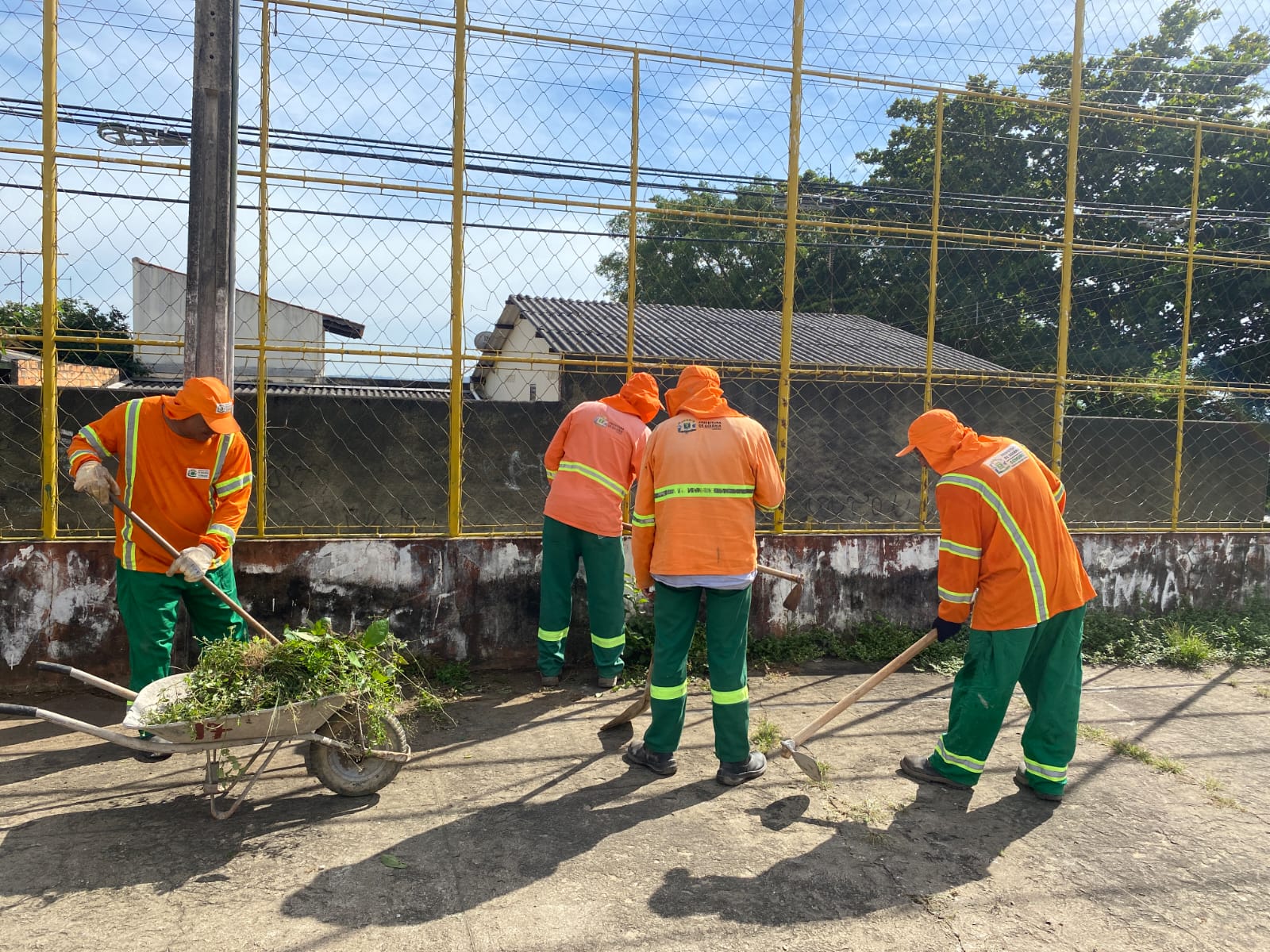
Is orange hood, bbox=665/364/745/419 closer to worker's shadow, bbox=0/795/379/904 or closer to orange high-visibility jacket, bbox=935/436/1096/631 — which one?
orange high-visibility jacket, bbox=935/436/1096/631

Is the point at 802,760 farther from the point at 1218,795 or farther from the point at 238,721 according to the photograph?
the point at 238,721

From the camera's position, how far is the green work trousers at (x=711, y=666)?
360 centimetres

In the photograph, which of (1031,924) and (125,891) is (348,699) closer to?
(125,891)

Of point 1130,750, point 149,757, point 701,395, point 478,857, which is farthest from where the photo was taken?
point 1130,750

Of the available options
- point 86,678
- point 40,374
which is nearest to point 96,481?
point 86,678

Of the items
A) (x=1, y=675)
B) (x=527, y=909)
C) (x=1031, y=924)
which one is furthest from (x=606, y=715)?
(x=1, y=675)

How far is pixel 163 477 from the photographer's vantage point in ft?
12.6

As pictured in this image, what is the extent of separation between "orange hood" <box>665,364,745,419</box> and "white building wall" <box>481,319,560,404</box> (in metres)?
6.85

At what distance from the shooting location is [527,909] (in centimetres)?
259

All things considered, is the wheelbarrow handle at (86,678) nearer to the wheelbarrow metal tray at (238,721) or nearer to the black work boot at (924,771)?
the wheelbarrow metal tray at (238,721)

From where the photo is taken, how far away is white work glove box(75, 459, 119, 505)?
356 centimetres

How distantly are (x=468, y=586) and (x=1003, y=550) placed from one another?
2955 mm

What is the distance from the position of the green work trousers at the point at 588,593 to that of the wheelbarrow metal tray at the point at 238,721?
1.81m

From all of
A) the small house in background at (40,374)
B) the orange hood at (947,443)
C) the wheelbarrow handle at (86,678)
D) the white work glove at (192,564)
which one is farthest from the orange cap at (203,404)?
the small house in background at (40,374)
